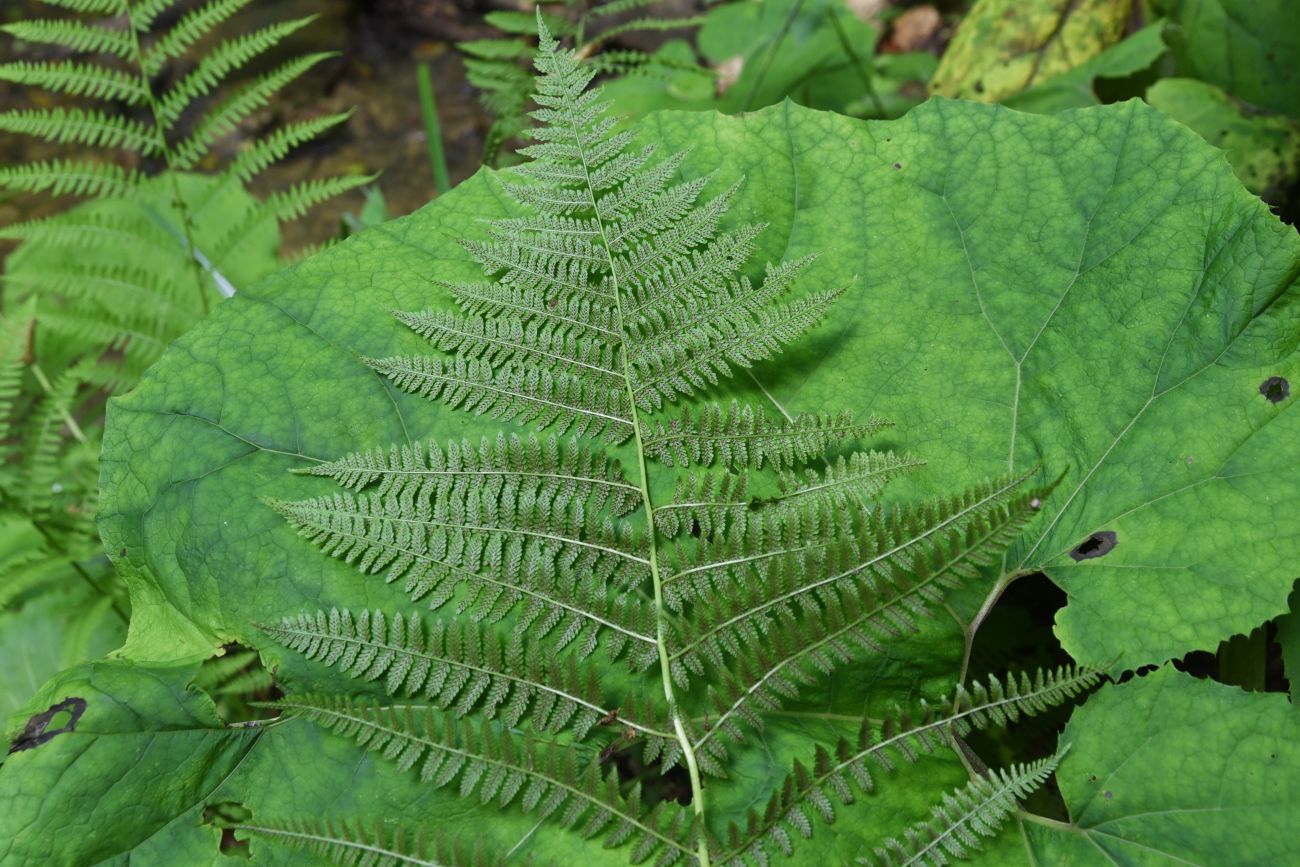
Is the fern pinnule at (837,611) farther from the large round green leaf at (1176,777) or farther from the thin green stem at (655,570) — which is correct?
the large round green leaf at (1176,777)

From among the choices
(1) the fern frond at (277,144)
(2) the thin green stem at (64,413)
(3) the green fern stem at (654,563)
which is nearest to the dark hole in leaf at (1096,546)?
(3) the green fern stem at (654,563)

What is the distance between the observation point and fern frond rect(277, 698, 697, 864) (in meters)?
1.30

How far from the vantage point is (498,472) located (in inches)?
59.1

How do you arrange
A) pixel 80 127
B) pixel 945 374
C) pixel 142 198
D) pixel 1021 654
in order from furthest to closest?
pixel 142 198
pixel 80 127
pixel 1021 654
pixel 945 374

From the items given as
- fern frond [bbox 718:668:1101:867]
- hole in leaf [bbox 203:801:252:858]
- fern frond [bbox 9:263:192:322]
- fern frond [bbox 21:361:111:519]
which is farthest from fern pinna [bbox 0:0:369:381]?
fern frond [bbox 718:668:1101:867]

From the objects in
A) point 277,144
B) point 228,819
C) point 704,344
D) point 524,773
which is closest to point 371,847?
point 524,773

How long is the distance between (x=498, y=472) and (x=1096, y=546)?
1.02 m

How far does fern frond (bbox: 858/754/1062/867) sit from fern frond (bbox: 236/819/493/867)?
54 cm

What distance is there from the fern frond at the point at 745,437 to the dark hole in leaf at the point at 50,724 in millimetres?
994

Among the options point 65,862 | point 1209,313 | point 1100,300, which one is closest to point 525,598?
point 65,862

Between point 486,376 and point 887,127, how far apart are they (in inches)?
37.4

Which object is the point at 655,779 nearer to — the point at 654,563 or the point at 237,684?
the point at 237,684

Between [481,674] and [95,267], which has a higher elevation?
[95,267]

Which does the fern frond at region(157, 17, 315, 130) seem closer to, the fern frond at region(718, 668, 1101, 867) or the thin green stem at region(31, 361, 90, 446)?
the thin green stem at region(31, 361, 90, 446)
